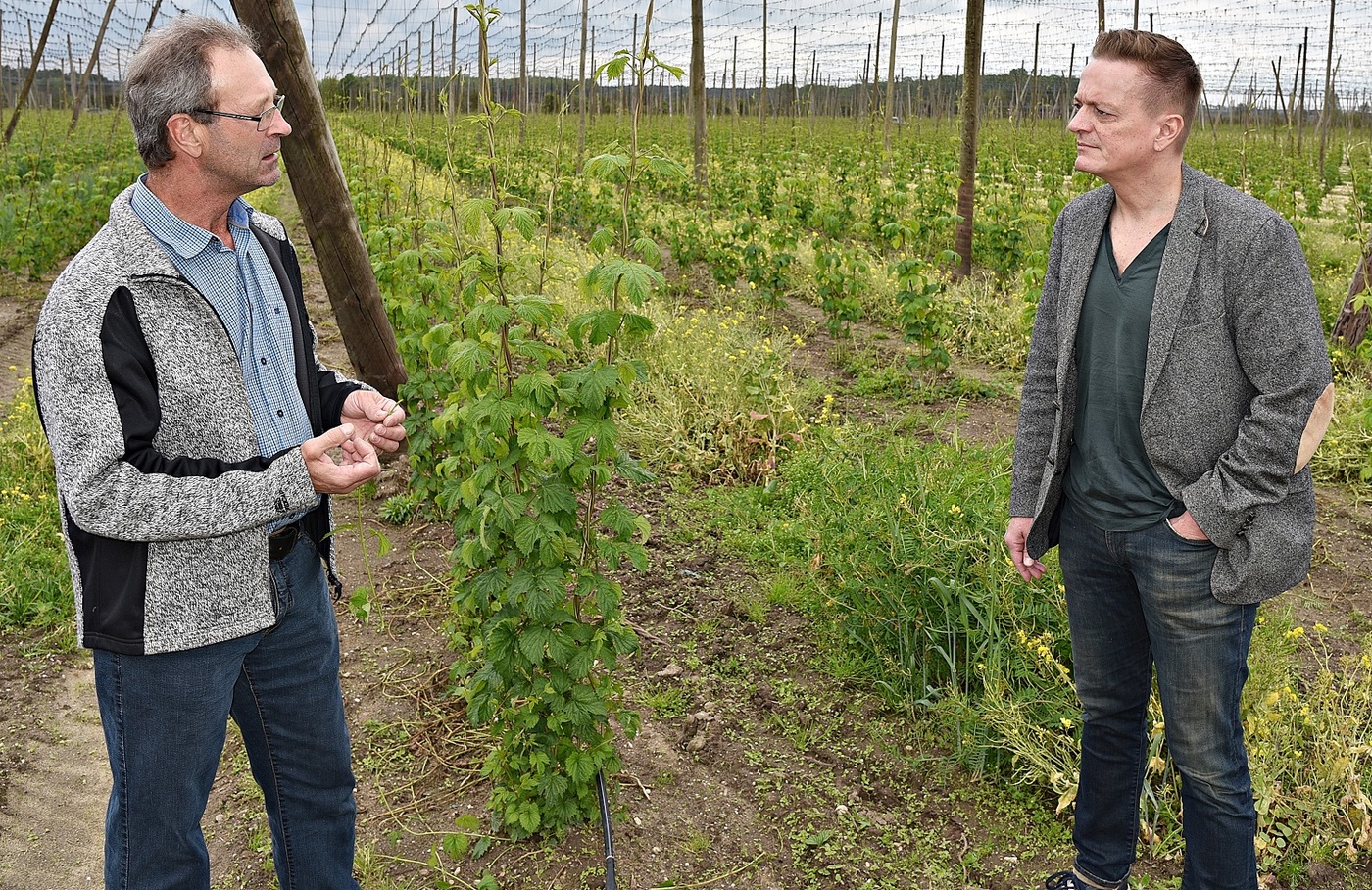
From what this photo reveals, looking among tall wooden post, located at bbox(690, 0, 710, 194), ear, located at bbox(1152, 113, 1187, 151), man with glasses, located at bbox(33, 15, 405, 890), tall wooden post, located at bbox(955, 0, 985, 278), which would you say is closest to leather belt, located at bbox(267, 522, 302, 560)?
man with glasses, located at bbox(33, 15, 405, 890)

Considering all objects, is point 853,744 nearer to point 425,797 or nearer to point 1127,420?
point 425,797

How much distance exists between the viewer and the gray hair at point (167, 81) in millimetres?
1927

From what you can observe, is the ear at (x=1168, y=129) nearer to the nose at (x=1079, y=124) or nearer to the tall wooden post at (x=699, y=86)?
the nose at (x=1079, y=124)

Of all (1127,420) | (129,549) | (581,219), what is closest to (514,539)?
(129,549)

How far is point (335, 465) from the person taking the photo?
1.96 m

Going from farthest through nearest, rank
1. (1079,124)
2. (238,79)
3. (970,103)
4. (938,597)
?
(970,103)
(938,597)
(1079,124)
(238,79)

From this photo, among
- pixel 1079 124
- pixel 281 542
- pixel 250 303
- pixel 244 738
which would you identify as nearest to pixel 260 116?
pixel 250 303

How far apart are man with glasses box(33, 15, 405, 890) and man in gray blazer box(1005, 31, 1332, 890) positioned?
155 cm

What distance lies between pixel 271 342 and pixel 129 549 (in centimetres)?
49

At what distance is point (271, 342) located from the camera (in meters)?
2.14

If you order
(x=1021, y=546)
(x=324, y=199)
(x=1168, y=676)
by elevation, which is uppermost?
(x=324, y=199)

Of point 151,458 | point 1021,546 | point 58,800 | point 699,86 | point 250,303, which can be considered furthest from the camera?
point 699,86

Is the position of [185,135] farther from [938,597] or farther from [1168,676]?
[938,597]

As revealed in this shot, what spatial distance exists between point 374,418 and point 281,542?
1.03ft
